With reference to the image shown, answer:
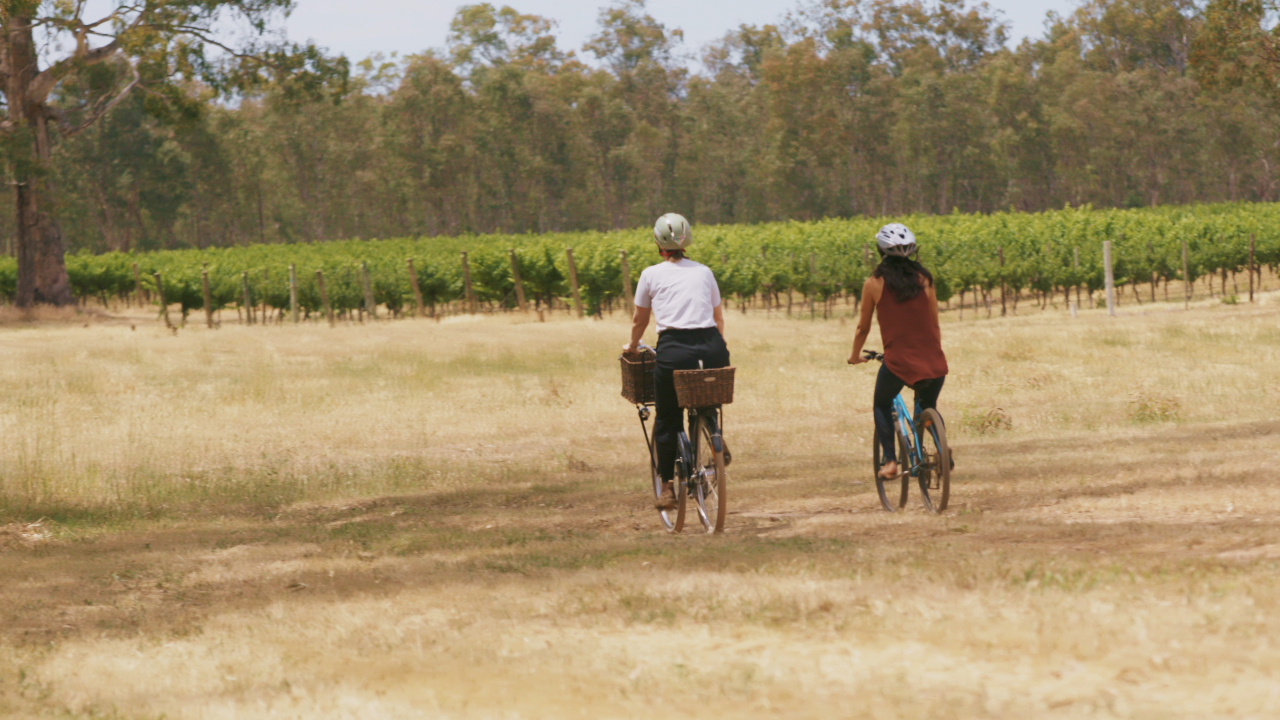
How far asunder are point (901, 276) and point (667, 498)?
68.2 inches

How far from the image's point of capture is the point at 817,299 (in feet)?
112

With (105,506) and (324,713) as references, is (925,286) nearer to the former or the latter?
(324,713)

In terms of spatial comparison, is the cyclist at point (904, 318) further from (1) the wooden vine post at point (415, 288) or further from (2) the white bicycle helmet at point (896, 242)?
(1) the wooden vine post at point (415, 288)

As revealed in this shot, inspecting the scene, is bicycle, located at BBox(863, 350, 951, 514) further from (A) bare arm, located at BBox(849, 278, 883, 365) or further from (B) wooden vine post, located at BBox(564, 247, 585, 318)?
(B) wooden vine post, located at BBox(564, 247, 585, 318)

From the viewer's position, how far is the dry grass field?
12.4 ft

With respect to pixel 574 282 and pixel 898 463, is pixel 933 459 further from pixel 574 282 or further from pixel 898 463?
pixel 574 282

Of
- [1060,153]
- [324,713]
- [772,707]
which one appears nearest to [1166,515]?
[772,707]

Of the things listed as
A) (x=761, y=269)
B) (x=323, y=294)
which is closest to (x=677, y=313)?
(x=323, y=294)

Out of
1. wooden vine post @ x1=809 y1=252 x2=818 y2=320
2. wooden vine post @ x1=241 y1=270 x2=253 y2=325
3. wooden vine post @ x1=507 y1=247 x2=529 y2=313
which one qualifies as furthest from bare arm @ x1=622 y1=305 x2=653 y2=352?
wooden vine post @ x1=241 y1=270 x2=253 y2=325

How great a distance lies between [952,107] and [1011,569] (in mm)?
77402

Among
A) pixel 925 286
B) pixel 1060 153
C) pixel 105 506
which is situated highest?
pixel 1060 153

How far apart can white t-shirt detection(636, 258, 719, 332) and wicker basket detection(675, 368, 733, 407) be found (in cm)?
29

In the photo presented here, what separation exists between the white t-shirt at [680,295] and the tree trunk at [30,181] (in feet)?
84.6

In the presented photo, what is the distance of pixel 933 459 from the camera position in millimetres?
6871
